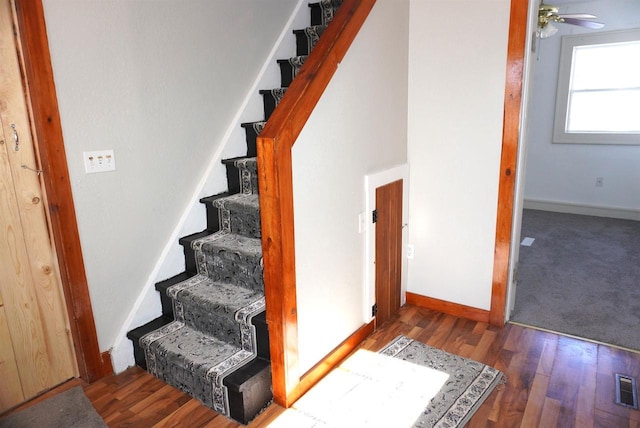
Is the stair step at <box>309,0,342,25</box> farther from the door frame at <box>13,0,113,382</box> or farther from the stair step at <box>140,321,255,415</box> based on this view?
the stair step at <box>140,321,255,415</box>

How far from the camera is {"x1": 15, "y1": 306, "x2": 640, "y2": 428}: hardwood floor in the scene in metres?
1.87

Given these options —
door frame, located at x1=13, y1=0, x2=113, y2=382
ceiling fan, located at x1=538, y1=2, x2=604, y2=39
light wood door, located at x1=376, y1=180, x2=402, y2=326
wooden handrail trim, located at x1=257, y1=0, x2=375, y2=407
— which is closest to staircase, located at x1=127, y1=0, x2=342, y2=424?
wooden handrail trim, located at x1=257, y1=0, x2=375, y2=407

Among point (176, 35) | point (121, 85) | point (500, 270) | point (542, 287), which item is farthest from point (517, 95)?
point (121, 85)

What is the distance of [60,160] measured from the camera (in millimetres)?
1903

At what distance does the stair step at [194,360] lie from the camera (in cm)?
193

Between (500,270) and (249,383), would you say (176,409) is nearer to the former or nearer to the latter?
(249,383)

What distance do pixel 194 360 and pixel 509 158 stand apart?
1979mm

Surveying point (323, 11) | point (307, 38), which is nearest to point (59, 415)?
point (307, 38)

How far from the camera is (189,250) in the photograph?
2.49 metres

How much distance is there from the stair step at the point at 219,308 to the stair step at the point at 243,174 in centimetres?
62

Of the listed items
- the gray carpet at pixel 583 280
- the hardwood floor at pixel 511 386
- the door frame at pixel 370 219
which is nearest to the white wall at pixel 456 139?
the door frame at pixel 370 219

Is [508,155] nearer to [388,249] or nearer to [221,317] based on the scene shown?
[388,249]

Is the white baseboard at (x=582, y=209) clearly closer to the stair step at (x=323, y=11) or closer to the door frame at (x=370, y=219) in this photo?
the door frame at (x=370, y=219)

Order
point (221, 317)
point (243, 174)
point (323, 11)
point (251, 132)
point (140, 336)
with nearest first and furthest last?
point (221, 317), point (140, 336), point (243, 174), point (251, 132), point (323, 11)
